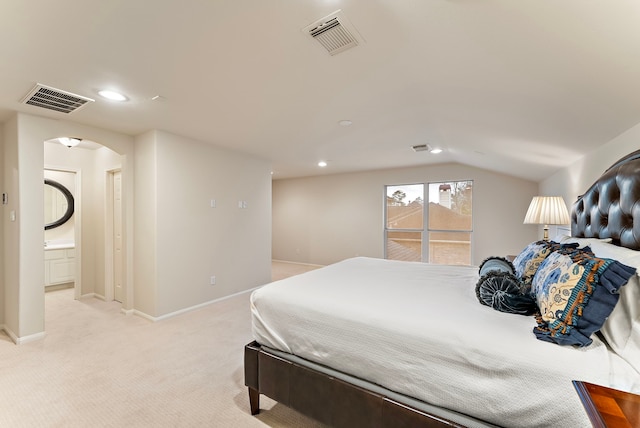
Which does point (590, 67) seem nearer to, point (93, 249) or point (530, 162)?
point (530, 162)

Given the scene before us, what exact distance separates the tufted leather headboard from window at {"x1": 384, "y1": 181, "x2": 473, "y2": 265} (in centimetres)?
324

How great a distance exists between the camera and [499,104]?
84.3 inches

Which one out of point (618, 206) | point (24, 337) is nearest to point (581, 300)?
point (618, 206)

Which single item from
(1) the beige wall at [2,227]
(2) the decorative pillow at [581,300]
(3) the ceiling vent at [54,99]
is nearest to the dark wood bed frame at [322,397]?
(2) the decorative pillow at [581,300]

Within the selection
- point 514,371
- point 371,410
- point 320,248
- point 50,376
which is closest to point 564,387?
point 514,371

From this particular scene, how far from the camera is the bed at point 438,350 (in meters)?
1.10

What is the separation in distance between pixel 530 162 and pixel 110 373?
16.6 feet

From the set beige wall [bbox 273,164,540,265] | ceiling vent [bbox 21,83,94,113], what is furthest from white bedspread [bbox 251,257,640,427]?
beige wall [bbox 273,164,540,265]

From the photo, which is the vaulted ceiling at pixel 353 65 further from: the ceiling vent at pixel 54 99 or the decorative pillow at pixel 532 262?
the decorative pillow at pixel 532 262

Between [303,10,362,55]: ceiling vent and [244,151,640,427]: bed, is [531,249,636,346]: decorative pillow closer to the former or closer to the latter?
[244,151,640,427]: bed

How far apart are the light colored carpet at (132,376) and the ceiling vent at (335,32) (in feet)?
7.71

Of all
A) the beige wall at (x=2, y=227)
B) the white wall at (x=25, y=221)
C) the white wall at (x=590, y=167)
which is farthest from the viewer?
the beige wall at (x=2, y=227)

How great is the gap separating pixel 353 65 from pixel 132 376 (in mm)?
2913

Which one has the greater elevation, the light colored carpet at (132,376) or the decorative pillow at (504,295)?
the decorative pillow at (504,295)
